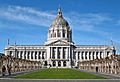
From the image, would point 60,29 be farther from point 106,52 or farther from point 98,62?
point 98,62

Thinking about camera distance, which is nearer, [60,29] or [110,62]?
[110,62]

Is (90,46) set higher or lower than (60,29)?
lower

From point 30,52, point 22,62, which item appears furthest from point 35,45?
point 22,62

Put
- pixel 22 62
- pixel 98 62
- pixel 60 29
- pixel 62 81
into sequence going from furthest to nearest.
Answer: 1. pixel 60 29
2. pixel 22 62
3. pixel 98 62
4. pixel 62 81

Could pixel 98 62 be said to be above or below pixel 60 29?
below

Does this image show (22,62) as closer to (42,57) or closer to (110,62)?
(110,62)

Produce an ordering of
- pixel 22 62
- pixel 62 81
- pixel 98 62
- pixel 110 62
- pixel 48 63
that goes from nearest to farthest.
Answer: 1. pixel 62 81
2. pixel 110 62
3. pixel 98 62
4. pixel 22 62
5. pixel 48 63

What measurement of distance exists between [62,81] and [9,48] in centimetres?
15590

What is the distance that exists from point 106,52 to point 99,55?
487cm

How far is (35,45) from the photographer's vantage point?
18850cm

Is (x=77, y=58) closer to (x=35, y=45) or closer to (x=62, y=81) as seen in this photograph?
(x=35, y=45)

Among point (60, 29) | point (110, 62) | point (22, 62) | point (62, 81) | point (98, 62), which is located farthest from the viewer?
point (60, 29)

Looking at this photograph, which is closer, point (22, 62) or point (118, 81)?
point (118, 81)

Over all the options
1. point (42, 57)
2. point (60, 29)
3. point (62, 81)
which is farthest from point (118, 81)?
point (60, 29)
